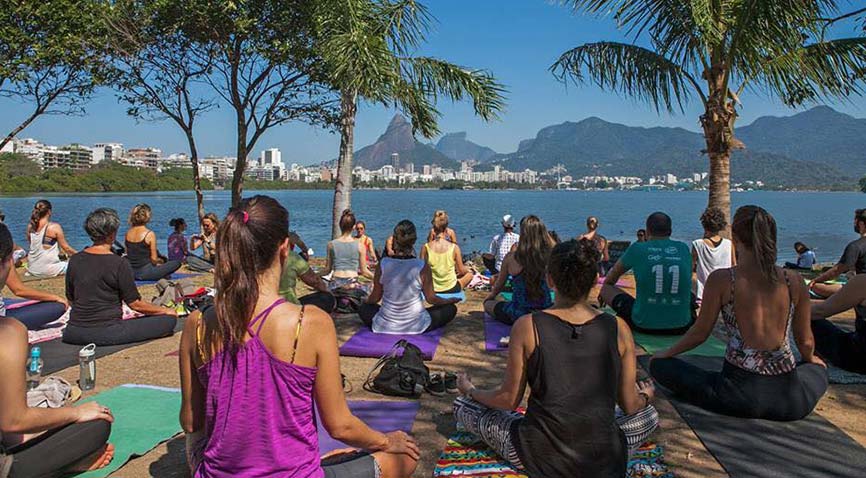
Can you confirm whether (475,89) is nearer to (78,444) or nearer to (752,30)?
(752,30)

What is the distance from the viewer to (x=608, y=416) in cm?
267

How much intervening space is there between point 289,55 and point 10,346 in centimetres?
1210

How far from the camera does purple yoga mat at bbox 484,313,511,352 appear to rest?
19.1 feet

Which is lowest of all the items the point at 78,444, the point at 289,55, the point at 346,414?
the point at 78,444

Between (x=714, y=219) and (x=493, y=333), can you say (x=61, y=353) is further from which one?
(x=714, y=219)

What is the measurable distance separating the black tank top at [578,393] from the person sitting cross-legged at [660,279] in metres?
3.43

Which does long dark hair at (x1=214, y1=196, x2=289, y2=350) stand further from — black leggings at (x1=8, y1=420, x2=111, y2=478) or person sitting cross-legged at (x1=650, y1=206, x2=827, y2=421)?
person sitting cross-legged at (x1=650, y1=206, x2=827, y2=421)

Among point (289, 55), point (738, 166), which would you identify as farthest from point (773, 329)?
point (738, 166)

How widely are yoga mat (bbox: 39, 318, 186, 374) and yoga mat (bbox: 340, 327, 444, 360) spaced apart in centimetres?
208

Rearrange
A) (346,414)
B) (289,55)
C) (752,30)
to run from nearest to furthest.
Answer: (346,414), (752,30), (289,55)

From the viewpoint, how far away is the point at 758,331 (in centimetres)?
363

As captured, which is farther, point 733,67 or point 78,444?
point 733,67

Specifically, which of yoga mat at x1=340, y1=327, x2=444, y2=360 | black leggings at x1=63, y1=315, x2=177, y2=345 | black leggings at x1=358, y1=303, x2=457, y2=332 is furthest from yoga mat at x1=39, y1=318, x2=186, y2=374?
black leggings at x1=358, y1=303, x2=457, y2=332

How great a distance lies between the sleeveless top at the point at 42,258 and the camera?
31.5 feet
